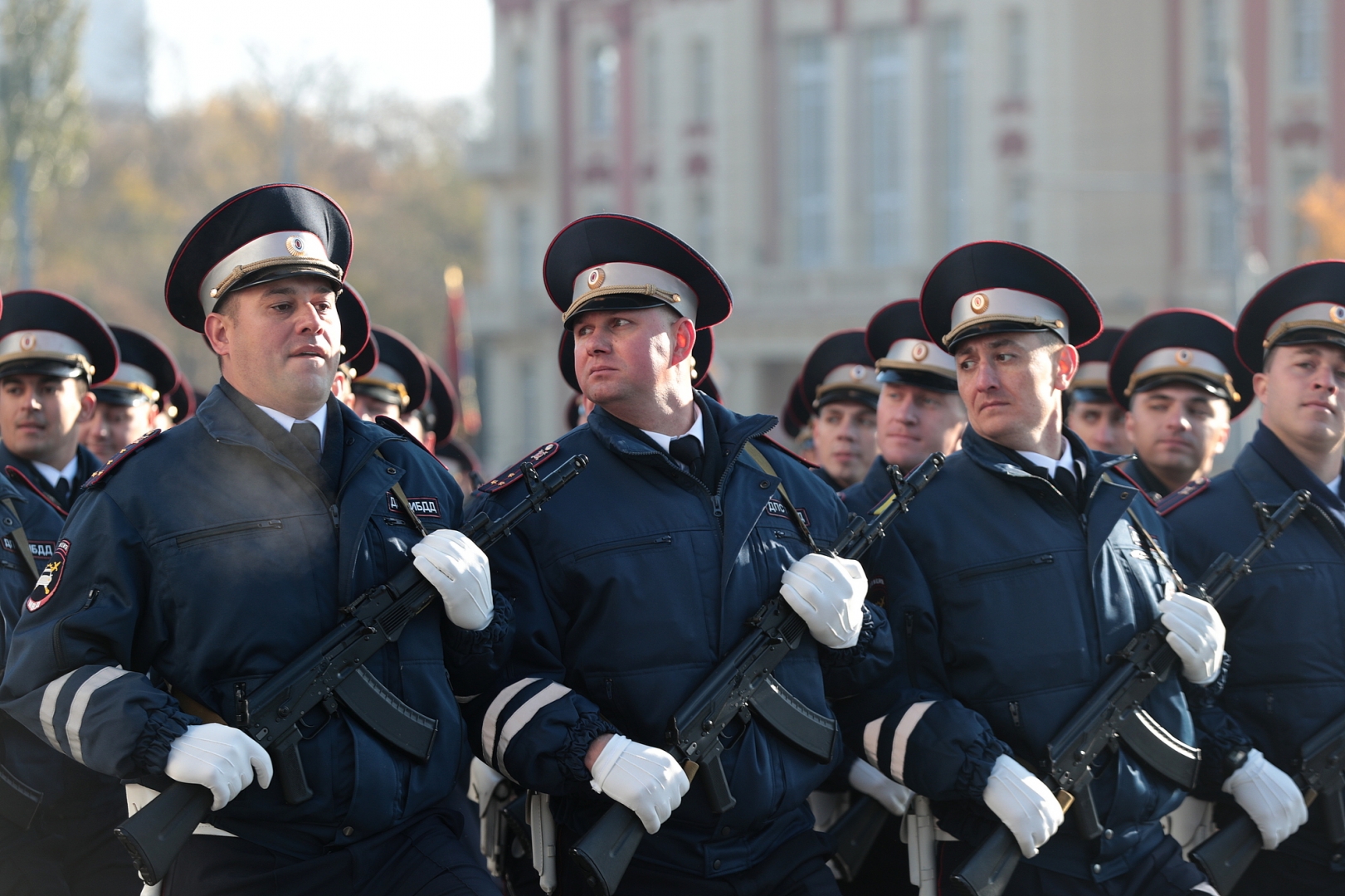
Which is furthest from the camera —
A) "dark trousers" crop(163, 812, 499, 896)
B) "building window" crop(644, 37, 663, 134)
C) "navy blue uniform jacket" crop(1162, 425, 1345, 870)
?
"building window" crop(644, 37, 663, 134)

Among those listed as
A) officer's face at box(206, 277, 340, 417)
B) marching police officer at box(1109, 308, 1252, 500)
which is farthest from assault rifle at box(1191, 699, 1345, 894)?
officer's face at box(206, 277, 340, 417)

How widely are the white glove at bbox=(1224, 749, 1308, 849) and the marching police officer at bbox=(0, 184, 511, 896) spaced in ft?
8.22

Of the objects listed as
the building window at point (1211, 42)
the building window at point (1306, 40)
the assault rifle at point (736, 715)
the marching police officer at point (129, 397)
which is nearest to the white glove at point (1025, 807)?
the assault rifle at point (736, 715)

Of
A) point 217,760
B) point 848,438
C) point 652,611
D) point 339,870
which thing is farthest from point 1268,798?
point 217,760

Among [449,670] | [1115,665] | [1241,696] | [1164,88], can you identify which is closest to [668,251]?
[449,670]

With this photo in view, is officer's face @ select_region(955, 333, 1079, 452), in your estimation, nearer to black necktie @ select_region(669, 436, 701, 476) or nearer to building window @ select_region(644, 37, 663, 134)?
black necktie @ select_region(669, 436, 701, 476)

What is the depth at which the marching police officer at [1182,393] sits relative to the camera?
7719 mm

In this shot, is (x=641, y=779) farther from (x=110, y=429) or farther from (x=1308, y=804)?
(x=110, y=429)

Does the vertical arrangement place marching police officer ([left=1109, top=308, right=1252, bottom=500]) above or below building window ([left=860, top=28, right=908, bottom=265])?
below

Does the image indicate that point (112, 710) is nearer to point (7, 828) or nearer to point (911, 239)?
point (7, 828)

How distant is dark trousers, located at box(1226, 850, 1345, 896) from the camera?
225 inches

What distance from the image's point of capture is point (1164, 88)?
125 feet

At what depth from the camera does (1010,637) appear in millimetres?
5137

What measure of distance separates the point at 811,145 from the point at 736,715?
40222 millimetres
